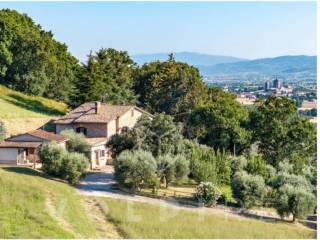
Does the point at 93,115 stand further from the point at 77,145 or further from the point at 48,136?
the point at 48,136

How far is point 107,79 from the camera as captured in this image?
2635 inches

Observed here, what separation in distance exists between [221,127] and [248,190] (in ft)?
49.5

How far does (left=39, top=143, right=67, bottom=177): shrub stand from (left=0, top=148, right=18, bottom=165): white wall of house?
4.55 metres

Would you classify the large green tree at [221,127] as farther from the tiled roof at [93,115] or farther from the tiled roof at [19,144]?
the tiled roof at [19,144]

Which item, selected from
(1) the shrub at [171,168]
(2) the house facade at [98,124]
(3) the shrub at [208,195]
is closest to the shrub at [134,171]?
(1) the shrub at [171,168]

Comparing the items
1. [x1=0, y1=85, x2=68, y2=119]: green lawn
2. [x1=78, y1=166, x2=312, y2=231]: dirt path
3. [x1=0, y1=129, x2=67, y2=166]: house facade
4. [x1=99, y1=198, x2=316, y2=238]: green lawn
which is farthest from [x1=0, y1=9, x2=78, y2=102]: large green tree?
[x1=99, y1=198, x2=316, y2=238]: green lawn

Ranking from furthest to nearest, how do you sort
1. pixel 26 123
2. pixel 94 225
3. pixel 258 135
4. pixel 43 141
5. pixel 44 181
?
pixel 26 123 < pixel 258 135 < pixel 43 141 < pixel 44 181 < pixel 94 225

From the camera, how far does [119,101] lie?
2581 inches

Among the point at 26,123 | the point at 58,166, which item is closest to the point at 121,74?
the point at 26,123

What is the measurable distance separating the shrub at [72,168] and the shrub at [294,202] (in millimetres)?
11762

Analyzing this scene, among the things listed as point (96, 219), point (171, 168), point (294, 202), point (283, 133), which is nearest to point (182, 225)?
point (96, 219)

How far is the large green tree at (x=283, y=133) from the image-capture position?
151ft

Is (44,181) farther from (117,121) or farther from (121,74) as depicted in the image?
(121,74)

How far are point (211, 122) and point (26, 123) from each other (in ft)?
59.4
